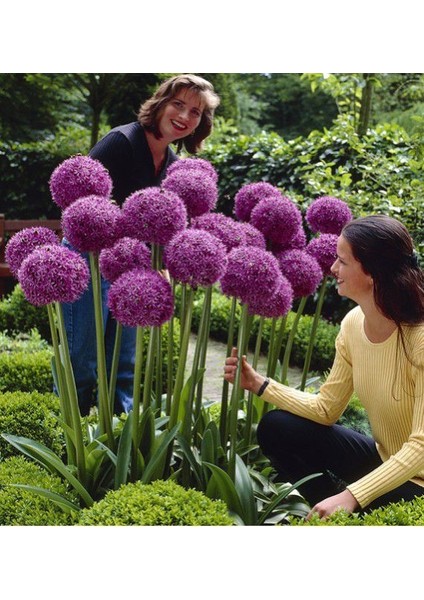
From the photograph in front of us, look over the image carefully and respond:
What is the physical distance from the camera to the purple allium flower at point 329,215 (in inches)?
123

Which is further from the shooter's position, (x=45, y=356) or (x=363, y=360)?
(x=45, y=356)

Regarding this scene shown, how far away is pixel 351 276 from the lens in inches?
101

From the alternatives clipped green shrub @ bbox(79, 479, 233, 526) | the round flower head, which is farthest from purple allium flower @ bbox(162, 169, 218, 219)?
clipped green shrub @ bbox(79, 479, 233, 526)

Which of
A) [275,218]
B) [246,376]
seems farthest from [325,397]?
[275,218]

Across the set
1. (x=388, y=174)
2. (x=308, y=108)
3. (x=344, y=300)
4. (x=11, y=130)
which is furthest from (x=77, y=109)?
(x=388, y=174)

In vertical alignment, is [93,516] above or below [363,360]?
below

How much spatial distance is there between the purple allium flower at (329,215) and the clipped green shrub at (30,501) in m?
1.58

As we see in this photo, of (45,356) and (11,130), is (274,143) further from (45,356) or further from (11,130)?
(11,130)

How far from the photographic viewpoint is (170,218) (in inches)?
92.9

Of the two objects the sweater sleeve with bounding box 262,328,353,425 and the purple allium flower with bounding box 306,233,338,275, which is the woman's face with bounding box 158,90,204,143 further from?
the sweater sleeve with bounding box 262,328,353,425

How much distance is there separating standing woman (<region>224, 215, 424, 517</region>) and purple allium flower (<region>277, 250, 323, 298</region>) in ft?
0.81

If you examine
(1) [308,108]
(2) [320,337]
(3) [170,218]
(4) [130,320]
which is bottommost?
(2) [320,337]

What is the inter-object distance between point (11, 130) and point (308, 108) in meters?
7.03
